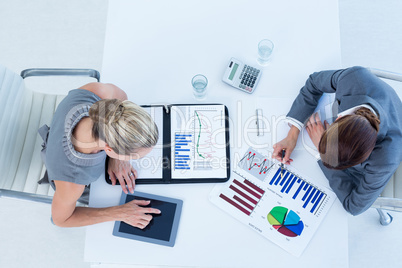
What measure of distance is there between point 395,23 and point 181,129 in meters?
1.83

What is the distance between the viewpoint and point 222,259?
1181mm

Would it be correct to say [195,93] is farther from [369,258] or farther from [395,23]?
[395,23]

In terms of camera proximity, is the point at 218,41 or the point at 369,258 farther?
the point at 369,258

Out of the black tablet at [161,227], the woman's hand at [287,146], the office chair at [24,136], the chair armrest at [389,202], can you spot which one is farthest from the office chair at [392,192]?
the office chair at [24,136]

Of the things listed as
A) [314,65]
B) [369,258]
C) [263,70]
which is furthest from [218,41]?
[369,258]

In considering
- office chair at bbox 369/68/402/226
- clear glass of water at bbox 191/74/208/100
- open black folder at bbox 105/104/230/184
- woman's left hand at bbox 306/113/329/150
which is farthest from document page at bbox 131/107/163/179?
office chair at bbox 369/68/402/226

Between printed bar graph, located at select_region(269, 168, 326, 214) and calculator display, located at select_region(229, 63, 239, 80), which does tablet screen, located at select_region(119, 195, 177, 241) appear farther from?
calculator display, located at select_region(229, 63, 239, 80)

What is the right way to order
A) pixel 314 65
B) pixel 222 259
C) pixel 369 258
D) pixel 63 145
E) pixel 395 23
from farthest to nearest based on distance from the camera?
pixel 395 23 < pixel 369 258 < pixel 314 65 < pixel 222 259 < pixel 63 145

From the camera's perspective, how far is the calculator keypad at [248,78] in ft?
4.25

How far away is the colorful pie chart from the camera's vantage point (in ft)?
3.86

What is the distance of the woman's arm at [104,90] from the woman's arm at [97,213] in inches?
14.2

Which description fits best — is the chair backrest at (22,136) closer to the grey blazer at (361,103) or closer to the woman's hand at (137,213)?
the woman's hand at (137,213)

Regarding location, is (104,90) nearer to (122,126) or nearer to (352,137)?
(122,126)

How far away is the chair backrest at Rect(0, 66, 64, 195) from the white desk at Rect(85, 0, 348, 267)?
0.36 metres
